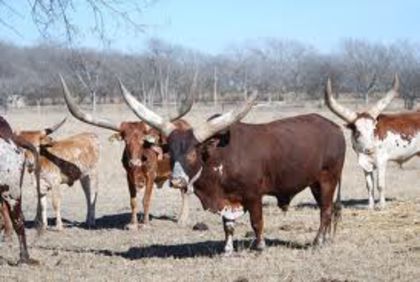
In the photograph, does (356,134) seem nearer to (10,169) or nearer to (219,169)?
(219,169)

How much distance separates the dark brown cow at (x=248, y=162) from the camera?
1117cm

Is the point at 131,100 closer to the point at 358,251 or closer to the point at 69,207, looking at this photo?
the point at 358,251

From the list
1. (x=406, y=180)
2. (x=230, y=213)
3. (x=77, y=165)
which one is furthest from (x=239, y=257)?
(x=406, y=180)

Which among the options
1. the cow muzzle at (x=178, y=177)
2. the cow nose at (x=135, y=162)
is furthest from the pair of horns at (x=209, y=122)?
the cow nose at (x=135, y=162)

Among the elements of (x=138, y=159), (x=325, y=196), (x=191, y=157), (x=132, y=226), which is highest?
(x=191, y=157)

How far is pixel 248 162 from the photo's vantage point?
11.5 meters

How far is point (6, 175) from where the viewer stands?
36.2 ft

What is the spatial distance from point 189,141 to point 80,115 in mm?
3264

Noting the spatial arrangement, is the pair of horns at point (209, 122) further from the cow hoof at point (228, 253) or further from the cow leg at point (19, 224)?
the cow leg at point (19, 224)

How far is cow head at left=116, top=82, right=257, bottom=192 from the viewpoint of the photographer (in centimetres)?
1084

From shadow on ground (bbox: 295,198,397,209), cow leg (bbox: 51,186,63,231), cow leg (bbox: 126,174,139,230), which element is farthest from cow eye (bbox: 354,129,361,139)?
cow leg (bbox: 51,186,63,231)

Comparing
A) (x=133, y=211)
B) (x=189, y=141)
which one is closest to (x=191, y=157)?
(x=189, y=141)

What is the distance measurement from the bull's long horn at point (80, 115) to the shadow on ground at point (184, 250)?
219 centimetres

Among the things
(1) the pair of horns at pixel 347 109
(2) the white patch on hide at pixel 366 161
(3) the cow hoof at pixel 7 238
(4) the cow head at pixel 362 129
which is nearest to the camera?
(3) the cow hoof at pixel 7 238
